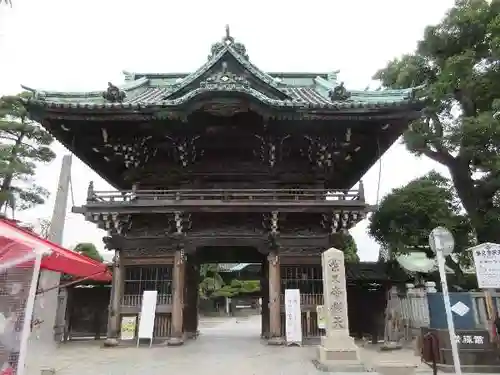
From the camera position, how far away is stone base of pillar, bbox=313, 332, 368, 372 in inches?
325

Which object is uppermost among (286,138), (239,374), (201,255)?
(286,138)

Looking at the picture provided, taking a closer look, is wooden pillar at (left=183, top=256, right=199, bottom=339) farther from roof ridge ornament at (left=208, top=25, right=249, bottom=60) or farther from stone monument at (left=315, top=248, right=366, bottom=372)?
roof ridge ornament at (left=208, top=25, right=249, bottom=60)

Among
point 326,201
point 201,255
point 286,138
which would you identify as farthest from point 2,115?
point 326,201

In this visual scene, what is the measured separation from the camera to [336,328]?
899 centimetres

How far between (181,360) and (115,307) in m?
3.36

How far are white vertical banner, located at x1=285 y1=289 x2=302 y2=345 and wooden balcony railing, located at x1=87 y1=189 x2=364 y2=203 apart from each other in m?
2.90

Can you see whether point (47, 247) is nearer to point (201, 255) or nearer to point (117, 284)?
point (117, 284)

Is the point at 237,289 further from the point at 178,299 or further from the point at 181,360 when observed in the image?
the point at 181,360

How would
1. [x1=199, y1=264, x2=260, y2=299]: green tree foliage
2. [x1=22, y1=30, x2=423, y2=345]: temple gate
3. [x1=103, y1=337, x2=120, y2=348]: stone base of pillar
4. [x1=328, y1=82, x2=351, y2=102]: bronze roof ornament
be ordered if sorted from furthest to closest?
[x1=199, y1=264, x2=260, y2=299]: green tree foliage < [x1=328, y1=82, x2=351, y2=102]: bronze roof ornament < [x1=103, y1=337, x2=120, y2=348]: stone base of pillar < [x1=22, y1=30, x2=423, y2=345]: temple gate

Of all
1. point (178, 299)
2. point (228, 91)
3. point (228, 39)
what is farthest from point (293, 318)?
point (228, 39)

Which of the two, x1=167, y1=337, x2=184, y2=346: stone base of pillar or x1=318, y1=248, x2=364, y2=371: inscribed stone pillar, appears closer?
x1=318, y1=248, x2=364, y2=371: inscribed stone pillar

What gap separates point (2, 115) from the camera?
20641 mm

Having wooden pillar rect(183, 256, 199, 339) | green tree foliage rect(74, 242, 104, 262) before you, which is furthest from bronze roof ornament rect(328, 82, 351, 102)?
green tree foliage rect(74, 242, 104, 262)

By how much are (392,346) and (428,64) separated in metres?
11.8
